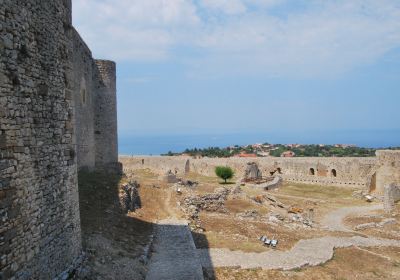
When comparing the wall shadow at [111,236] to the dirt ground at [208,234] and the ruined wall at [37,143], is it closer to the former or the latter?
the dirt ground at [208,234]

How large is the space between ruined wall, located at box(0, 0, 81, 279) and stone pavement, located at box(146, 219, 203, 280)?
3.41 m

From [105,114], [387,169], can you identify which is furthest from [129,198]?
[387,169]

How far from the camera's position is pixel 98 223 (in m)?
14.0

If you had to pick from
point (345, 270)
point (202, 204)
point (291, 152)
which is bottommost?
point (345, 270)

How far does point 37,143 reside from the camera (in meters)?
8.08

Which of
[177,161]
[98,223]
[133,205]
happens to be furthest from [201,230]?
[177,161]

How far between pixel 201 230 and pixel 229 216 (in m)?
4.61

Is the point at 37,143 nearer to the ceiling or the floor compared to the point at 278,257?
nearer to the ceiling

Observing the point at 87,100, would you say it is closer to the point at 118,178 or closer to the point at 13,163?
the point at 118,178

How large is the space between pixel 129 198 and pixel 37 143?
A: 10.8m

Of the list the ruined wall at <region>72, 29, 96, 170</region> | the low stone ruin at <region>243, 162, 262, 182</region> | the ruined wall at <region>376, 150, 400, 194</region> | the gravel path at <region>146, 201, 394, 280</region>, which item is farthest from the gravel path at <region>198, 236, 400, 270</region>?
the low stone ruin at <region>243, 162, 262, 182</region>

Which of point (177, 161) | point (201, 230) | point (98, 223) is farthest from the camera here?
point (177, 161)

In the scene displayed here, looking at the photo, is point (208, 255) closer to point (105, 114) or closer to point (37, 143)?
point (37, 143)

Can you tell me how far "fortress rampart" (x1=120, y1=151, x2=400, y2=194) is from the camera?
35781 mm
